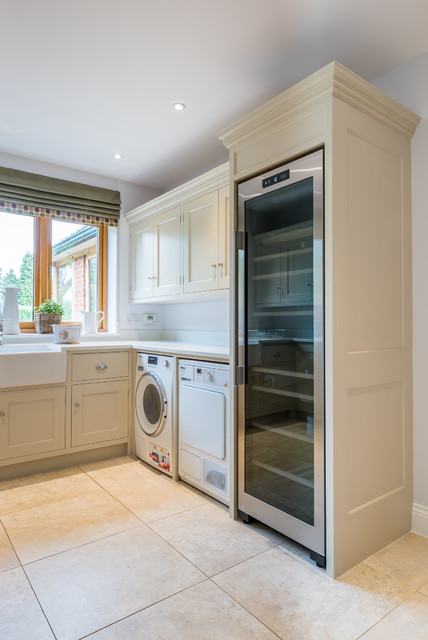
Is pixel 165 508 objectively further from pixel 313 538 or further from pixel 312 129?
pixel 312 129

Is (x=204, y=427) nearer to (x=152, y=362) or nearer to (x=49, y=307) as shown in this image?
(x=152, y=362)

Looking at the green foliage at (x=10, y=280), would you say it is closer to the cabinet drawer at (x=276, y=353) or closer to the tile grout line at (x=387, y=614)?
the cabinet drawer at (x=276, y=353)

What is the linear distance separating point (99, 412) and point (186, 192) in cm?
189

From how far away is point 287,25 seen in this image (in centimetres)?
187

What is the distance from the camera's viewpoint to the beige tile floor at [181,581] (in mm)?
1409

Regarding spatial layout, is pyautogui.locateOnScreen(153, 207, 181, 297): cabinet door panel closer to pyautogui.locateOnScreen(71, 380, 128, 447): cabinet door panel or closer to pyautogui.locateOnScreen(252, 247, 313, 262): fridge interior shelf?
pyautogui.locateOnScreen(71, 380, 128, 447): cabinet door panel

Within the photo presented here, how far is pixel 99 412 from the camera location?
10.4ft

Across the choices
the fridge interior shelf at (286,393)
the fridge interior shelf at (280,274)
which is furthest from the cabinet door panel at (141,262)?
the fridge interior shelf at (286,393)

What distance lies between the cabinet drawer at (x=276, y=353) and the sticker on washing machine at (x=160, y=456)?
119 cm

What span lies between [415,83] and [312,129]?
31.4 inches

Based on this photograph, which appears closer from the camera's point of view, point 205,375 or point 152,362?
point 205,375

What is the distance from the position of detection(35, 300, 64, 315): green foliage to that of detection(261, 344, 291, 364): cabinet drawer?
7.20ft

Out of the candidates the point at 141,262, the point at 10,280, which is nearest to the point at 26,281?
the point at 10,280

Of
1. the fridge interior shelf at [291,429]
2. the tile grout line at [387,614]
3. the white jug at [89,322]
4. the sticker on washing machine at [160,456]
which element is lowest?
the tile grout line at [387,614]
